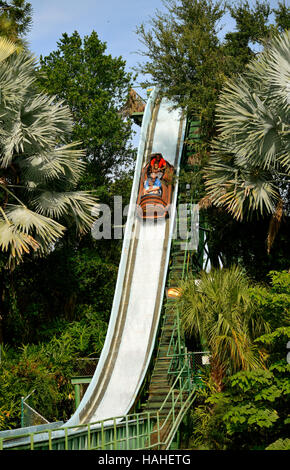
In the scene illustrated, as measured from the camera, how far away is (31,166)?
18391mm

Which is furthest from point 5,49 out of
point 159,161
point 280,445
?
point 280,445

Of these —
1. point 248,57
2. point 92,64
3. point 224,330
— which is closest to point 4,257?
point 224,330

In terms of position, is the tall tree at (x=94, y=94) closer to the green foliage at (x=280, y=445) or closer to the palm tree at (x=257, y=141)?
the palm tree at (x=257, y=141)

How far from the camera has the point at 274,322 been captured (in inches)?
563

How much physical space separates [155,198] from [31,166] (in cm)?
403

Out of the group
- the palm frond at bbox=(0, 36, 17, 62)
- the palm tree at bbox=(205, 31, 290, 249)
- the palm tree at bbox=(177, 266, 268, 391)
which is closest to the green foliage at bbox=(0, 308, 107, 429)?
the palm tree at bbox=(177, 266, 268, 391)

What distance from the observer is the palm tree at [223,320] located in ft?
46.5

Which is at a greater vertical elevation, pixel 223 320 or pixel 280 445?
pixel 223 320

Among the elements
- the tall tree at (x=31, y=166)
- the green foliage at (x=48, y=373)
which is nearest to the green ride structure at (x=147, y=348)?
the green foliage at (x=48, y=373)

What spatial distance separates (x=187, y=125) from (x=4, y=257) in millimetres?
8991

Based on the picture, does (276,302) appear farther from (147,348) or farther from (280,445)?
(147,348)

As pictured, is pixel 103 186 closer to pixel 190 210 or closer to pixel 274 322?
pixel 190 210

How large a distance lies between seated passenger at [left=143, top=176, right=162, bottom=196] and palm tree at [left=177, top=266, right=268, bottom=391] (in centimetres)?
570

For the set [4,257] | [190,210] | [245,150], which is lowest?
[4,257]
